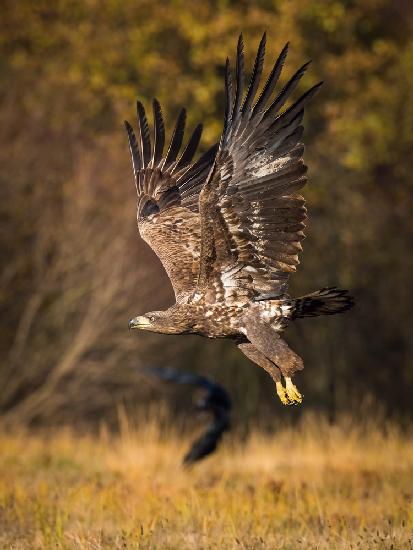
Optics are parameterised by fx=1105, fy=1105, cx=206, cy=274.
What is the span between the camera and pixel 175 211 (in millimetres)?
9742

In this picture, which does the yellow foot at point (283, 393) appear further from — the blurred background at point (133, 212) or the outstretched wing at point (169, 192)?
the blurred background at point (133, 212)

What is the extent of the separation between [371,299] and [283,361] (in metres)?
11.2

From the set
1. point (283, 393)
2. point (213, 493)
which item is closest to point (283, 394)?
point (283, 393)

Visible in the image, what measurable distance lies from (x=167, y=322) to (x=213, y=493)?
191 cm

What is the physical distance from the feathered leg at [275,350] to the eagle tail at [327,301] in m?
0.33

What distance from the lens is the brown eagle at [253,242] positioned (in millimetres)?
7883

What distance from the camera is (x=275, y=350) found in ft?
26.5

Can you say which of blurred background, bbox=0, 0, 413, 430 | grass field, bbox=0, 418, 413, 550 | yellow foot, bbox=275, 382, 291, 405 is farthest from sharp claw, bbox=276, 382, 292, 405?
blurred background, bbox=0, 0, 413, 430

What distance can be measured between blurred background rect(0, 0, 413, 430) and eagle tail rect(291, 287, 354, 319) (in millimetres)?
9094

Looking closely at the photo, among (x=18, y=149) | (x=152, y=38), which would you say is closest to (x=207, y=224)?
(x=18, y=149)

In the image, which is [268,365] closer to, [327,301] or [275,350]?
[275,350]

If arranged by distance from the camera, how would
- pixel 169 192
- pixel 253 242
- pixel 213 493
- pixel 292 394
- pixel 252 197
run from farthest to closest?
pixel 169 192 < pixel 213 493 < pixel 253 242 < pixel 252 197 < pixel 292 394

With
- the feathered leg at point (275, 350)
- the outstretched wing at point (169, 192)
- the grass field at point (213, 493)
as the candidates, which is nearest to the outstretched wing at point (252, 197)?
the feathered leg at point (275, 350)

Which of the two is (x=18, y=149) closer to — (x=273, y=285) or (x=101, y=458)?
(x=101, y=458)
